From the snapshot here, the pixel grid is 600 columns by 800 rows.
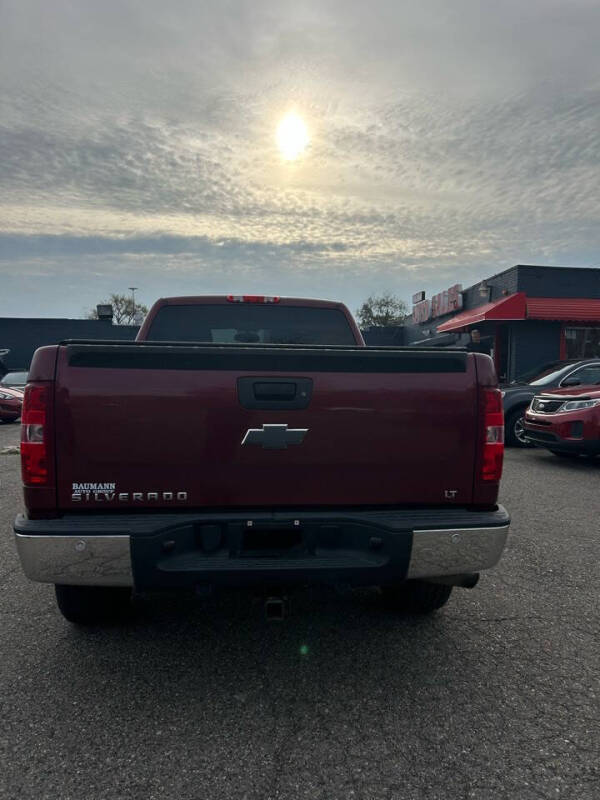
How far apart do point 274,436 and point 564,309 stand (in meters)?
18.7

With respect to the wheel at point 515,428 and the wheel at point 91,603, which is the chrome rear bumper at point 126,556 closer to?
the wheel at point 91,603

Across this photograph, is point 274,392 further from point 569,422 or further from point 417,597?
point 569,422

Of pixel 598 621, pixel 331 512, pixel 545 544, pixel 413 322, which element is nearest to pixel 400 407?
pixel 331 512

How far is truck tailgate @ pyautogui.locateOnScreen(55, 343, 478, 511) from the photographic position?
2.44 metres

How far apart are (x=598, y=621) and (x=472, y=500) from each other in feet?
4.72

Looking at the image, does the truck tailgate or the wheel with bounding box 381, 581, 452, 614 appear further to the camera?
the wheel with bounding box 381, 581, 452, 614

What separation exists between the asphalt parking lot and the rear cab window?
1.96m

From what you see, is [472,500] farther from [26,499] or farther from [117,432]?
[26,499]

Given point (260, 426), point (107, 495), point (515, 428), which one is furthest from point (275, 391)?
point (515, 428)

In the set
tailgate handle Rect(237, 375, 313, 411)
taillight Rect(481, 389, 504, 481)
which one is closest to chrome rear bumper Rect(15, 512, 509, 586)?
taillight Rect(481, 389, 504, 481)

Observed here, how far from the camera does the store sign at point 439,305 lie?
2441cm

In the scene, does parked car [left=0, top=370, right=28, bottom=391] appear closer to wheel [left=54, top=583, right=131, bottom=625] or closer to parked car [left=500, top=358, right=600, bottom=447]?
parked car [left=500, top=358, right=600, bottom=447]

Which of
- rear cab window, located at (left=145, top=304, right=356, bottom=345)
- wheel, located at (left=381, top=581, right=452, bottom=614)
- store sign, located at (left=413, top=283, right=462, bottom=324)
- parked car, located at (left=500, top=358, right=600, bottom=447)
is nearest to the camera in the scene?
wheel, located at (left=381, top=581, right=452, bottom=614)

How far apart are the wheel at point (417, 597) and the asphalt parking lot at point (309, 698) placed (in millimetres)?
91
